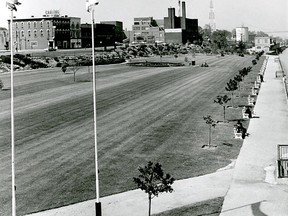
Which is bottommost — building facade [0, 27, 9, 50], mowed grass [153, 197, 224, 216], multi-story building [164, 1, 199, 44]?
mowed grass [153, 197, 224, 216]

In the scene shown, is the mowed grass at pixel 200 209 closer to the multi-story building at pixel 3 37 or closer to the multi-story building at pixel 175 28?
the multi-story building at pixel 3 37

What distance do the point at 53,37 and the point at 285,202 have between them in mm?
114814

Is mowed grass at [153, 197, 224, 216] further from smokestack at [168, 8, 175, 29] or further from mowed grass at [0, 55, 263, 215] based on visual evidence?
smokestack at [168, 8, 175, 29]

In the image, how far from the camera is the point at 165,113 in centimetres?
3862

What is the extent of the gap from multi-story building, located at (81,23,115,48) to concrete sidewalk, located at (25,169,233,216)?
122387 mm

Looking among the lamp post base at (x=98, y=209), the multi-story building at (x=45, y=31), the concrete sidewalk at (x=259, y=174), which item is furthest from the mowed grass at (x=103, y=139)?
the multi-story building at (x=45, y=31)

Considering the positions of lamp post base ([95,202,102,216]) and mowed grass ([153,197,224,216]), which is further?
mowed grass ([153,197,224,216])

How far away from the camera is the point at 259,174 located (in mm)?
20578

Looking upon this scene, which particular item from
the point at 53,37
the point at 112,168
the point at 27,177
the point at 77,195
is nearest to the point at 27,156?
the point at 27,177

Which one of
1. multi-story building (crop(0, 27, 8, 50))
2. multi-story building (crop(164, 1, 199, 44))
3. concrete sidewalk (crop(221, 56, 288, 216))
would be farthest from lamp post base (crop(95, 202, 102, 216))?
multi-story building (crop(164, 1, 199, 44))

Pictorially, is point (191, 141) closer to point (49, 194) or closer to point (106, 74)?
point (49, 194)

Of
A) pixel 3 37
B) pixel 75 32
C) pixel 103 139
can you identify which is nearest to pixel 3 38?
pixel 3 37

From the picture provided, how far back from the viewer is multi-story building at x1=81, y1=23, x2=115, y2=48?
139250 mm

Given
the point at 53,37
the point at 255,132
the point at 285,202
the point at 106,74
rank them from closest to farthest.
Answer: the point at 285,202, the point at 255,132, the point at 106,74, the point at 53,37
